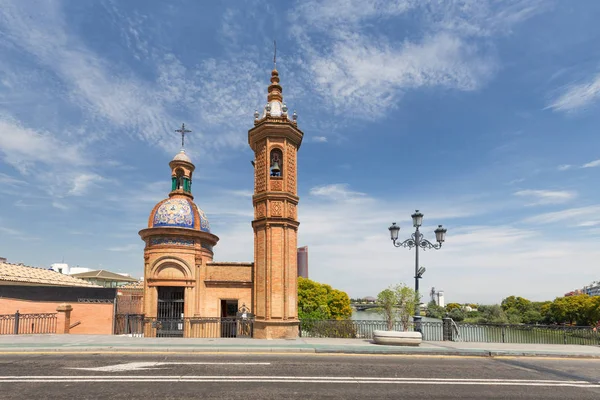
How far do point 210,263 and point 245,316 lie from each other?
3.73 metres

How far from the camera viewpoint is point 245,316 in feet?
68.1

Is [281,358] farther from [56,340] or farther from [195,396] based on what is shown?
[56,340]

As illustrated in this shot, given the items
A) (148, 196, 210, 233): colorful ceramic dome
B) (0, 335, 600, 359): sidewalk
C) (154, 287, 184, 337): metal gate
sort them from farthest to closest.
A: (148, 196, 210, 233): colorful ceramic dome → (154, 287, 184, 337): metal gate → (0, 335, 600, 359): sidewalk

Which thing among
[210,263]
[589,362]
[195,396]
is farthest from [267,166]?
[589,362]

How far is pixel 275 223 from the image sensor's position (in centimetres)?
1898

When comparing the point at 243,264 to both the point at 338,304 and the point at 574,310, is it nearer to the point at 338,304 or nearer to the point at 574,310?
the point at 338,304

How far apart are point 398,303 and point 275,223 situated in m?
6.94

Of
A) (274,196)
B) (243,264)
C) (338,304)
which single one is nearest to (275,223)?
(274,196)

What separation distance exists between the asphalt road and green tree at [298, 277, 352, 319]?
1285 inches

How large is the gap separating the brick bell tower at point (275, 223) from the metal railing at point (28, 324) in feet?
36.2

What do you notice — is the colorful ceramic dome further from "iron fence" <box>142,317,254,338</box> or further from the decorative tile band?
"iron fence" <box>142,317,254,338</box>

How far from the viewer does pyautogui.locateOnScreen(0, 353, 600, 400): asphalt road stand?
840cm

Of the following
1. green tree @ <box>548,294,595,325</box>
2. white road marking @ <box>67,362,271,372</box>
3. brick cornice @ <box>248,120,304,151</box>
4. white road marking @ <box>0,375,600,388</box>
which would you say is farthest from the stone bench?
green tree @ <box>548,294,595,325</box>

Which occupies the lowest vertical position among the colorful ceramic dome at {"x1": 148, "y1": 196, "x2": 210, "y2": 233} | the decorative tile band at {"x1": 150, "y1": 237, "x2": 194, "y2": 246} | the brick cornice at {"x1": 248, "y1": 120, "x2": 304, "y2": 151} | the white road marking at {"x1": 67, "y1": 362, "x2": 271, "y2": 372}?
the white road marking at {"x1": 67, "y1": 362, "x2": 271, "y2": 372}
